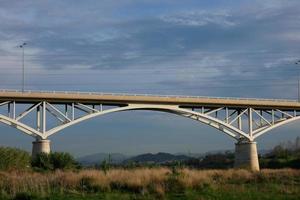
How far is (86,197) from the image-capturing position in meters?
15.5

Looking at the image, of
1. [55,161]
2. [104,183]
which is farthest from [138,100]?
[104,183]

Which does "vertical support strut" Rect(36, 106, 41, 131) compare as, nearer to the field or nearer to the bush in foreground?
the bush in foreground

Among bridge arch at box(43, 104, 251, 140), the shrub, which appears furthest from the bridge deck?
the shrub

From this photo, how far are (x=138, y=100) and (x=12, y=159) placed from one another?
29.5 m

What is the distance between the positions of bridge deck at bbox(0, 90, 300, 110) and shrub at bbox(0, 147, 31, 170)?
64.7ft

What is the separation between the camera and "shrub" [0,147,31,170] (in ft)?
92.7

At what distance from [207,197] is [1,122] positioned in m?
37.0

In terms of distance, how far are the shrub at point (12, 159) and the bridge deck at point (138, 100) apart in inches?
776

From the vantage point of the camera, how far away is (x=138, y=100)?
58.2 meters

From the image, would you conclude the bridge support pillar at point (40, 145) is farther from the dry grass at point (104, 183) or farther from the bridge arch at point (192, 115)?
the dry grass at point (104, 183)

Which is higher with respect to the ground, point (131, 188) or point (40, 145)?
point (40, 145)

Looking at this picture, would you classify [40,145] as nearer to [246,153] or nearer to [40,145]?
[40,145]

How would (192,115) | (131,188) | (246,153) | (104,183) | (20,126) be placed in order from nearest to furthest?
(131,188) < (104,183) < (20,126) < (192,115) < (246,153)

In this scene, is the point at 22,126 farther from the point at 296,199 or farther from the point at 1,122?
the point at 296,199
